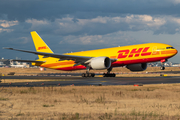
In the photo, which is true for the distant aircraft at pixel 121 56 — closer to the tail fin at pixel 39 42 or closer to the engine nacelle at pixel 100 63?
the engine nacelle at pixel 100 63

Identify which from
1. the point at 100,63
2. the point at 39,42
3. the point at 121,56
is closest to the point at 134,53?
the point at 121,56

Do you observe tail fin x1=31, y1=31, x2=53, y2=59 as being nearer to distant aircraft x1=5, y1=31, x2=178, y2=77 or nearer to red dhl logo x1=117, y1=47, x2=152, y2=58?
distant aircraft x1=5, y1=31, x2=178, y2=77

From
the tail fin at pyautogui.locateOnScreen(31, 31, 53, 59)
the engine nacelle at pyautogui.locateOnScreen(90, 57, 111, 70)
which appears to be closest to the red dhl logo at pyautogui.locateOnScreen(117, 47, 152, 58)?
the engine nacelle at pyautogui.locateOnScreen(90, 57, 111, 70)

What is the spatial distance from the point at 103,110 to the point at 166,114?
10.1 ft

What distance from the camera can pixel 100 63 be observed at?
43.1m

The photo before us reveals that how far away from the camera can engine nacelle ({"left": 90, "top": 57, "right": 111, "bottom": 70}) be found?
141ft

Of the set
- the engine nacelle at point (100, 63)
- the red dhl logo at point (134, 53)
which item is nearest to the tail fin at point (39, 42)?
the engine nacelle at point (100, 63)

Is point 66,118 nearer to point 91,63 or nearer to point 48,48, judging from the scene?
point 91,63

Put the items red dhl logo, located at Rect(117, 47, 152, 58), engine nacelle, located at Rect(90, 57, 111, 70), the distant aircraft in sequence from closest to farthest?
the distant aircraft, red dhl logo, located at Rect(117, 47, 152, 58), engine nacelle, located at Rect(90, 57, 111, 70)

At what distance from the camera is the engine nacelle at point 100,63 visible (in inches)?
1694

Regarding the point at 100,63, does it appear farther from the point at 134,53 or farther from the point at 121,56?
the point at 134,53

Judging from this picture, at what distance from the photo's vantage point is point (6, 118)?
9.98m

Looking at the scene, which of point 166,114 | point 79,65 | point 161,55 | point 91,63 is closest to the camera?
point 166,114

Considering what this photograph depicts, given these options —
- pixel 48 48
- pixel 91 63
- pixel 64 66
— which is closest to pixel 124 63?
pixel 91 63
